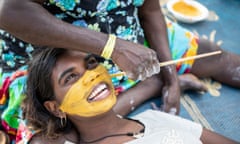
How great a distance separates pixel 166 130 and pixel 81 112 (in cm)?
27

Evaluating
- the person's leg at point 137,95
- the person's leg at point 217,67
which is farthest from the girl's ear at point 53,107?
the person's leg at point 217,67

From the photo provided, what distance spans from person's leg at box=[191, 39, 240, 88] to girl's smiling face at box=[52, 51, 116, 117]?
2.26ft

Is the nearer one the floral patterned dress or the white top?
the white top

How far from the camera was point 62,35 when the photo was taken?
1.15 meters

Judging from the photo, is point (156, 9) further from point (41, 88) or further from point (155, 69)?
point (41, 88)

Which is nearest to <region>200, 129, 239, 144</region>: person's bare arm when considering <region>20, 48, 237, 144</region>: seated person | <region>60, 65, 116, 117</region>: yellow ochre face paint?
<region>20, 48, 237, 144</region>: seated person

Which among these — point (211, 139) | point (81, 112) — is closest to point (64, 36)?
point (81, 112)

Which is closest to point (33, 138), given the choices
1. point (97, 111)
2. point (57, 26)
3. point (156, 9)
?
point (97, 111)

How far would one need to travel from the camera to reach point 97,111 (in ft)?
3.79

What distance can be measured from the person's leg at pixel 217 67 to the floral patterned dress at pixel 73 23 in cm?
34

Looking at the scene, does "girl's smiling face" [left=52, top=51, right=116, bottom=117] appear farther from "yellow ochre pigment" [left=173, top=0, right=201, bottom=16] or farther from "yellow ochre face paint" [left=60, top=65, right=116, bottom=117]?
"yellow ochre pigment" [left=173, top=0, right=201, bottom=16]

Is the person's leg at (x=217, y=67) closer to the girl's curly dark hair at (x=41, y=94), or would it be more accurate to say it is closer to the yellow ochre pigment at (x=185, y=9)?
the yellow ochre pigment at (x=185, y=9)

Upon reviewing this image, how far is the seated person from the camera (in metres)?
1.15

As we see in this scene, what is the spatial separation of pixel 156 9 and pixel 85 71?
1.86 feet
